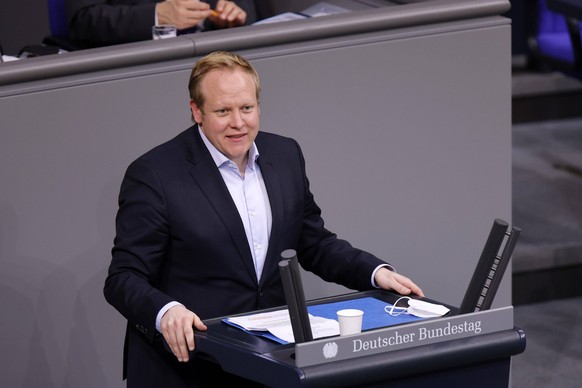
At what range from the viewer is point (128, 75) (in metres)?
3.58

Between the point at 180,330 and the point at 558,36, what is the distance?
13.5ft

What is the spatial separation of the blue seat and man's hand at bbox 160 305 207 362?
11.7 feet

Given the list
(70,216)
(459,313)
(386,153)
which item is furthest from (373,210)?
(459,313)

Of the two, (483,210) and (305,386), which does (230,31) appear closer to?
(483,210)

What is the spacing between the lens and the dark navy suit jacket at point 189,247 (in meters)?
2.83

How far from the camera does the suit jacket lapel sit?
290cm

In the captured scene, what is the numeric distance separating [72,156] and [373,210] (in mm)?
980

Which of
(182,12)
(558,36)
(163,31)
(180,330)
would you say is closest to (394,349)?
(180,330)

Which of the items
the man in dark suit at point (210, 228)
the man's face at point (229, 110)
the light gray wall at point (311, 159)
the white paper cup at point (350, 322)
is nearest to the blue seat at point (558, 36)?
the light gray wall at point (311, 159)

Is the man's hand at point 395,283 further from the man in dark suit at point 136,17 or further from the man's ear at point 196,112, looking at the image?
the man in dark suit at point 136,17

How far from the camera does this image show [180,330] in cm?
258

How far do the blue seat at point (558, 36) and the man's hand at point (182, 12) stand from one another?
2.03 metres

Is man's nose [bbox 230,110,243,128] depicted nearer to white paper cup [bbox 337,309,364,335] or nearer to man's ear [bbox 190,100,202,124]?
man's ear [bbox 190,100,202,124]

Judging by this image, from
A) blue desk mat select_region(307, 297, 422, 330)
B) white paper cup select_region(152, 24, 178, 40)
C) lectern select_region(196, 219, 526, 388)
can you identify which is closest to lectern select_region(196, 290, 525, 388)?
lectern select_region(196, 219, 526, 388)
